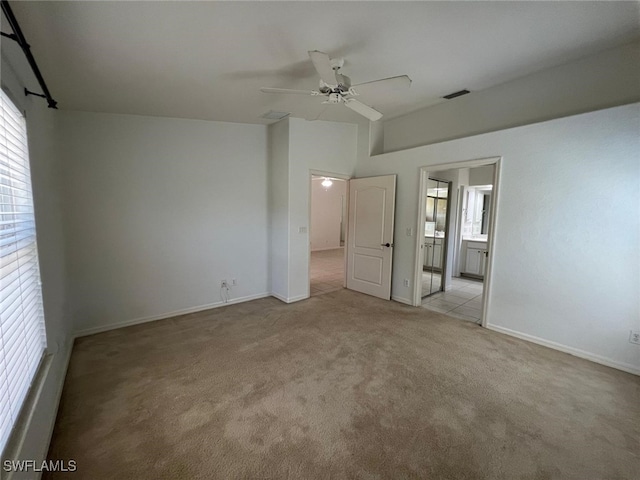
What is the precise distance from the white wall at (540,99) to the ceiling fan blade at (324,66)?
2356 mm

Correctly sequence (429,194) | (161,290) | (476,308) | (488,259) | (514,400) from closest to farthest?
(514,400) < (488,259) < (161,290) < (476,308) < (429,194)

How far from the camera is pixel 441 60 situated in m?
2.60

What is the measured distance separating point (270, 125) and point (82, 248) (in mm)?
3003

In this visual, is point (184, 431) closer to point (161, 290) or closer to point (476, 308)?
point (161, 290)

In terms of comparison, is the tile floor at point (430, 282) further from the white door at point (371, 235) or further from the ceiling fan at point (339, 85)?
the ceiling fan at point (339, 85)

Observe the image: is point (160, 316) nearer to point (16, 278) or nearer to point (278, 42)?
point (16, 278)

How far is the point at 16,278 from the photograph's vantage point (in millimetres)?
1468

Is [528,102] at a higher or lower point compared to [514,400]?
higher

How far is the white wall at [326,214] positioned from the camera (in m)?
9.63

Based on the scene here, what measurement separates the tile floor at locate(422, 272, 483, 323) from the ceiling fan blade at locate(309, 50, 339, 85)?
3436 mm

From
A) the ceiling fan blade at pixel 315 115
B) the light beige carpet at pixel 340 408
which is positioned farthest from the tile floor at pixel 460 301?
the ceiling fan blade at pixel 315 115

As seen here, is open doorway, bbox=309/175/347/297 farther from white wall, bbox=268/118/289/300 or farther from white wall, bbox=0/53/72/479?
white wall, bbox=0/53/72/479

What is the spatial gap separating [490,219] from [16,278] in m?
4.19

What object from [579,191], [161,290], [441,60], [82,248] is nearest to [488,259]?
[579,191]
